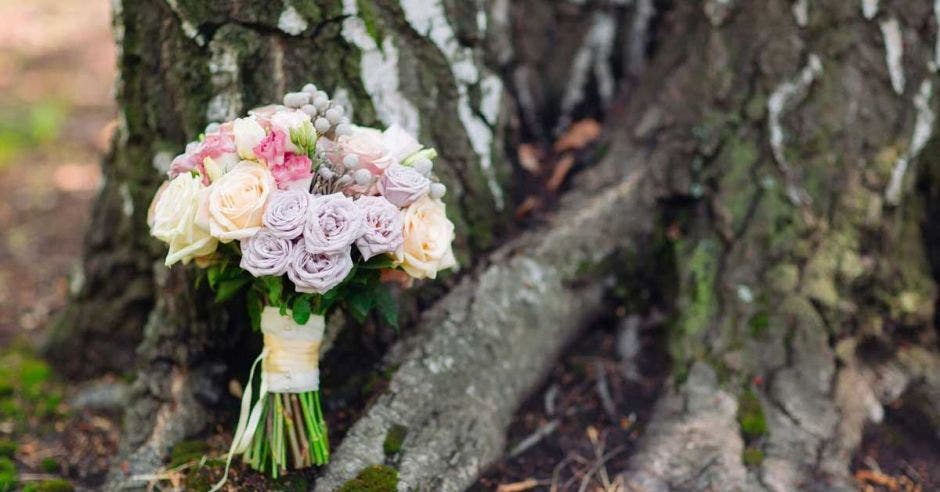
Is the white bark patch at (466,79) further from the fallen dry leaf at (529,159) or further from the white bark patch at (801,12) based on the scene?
the white bark patch at (801,12)

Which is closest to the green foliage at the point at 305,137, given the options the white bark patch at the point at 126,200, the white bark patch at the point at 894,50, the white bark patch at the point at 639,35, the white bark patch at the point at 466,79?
the white bark patch at the point at 466,79

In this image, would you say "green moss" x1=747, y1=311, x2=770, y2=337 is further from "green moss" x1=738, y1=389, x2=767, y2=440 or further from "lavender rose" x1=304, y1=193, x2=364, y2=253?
"lavender rose" x1=304, y1=193, x2=364, y2=253

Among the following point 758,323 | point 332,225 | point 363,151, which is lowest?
point 758,323

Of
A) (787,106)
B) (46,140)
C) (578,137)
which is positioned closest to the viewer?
(787,106)

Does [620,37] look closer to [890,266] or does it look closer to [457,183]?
[457,183]

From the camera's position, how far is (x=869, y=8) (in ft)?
9.34

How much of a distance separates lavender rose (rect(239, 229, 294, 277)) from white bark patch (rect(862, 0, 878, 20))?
2.04m

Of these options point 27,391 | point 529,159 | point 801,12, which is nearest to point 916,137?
point 801,12

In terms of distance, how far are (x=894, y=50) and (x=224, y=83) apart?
7.01 ft

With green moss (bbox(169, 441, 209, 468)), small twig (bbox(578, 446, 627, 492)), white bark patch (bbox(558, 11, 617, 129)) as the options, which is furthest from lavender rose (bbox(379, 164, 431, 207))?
white bark patch (bbox(558, 11, 617, 129))

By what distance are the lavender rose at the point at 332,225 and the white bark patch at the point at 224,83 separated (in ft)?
2.14

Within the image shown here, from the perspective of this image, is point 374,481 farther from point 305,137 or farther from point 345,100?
point 345,100

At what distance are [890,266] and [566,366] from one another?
1.17m

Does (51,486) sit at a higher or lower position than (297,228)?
lower
